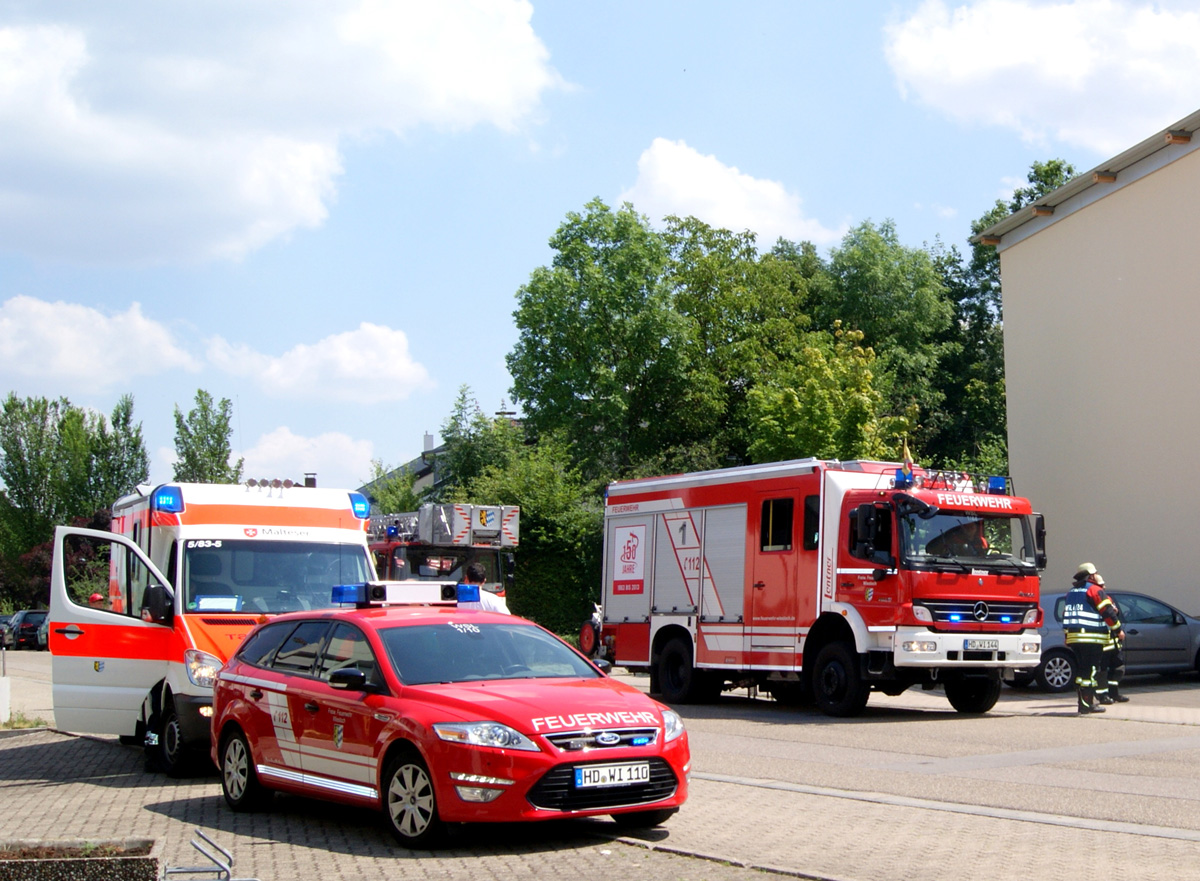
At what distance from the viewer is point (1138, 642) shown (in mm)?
20172

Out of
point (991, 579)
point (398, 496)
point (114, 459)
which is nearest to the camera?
point (991, 579)

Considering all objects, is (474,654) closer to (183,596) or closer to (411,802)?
(411,802)

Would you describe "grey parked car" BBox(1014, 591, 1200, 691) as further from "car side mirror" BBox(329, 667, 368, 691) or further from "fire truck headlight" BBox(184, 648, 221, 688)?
"car side mirror" BBox(329, 667, 368, 691)

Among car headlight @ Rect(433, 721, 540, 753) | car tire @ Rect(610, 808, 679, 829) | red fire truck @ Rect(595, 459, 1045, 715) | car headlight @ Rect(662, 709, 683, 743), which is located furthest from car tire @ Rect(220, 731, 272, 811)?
red fire truck @ Rect(595, 459, 1045, 715)

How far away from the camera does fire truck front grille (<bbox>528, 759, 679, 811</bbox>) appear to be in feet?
24.5

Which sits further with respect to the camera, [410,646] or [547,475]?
[547,475]

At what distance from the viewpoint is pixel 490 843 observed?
26.0ft

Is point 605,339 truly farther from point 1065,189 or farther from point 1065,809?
point 1065,809

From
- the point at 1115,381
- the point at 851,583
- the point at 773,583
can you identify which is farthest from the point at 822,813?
the point at 1115,381

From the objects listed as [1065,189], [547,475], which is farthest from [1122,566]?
[547,475]

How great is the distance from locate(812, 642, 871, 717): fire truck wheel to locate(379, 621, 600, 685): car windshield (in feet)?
24.7

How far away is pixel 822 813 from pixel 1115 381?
69.3 feet

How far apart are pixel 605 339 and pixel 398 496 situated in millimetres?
11563

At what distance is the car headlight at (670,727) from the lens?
804 centimetres
